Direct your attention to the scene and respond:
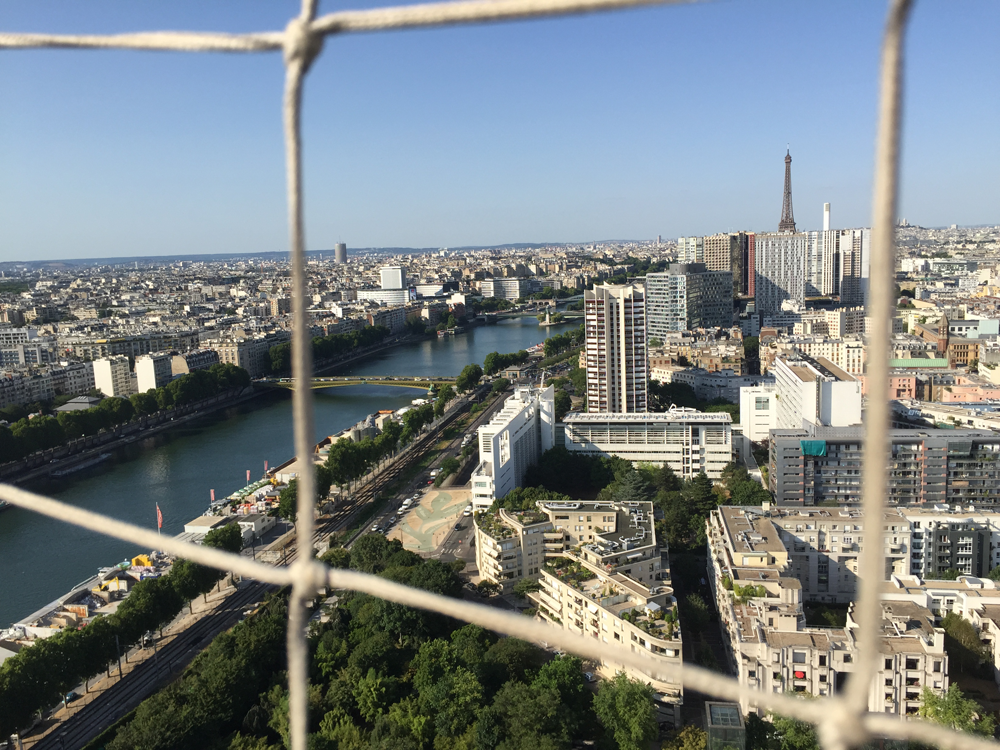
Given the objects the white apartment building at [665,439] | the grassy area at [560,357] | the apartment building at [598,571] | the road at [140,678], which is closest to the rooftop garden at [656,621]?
the apartment building at [598,571]

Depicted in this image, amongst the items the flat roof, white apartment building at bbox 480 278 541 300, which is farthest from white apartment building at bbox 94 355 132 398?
white apartment building at bbox 480 278 541 300

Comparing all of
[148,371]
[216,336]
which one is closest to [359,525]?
[148,371]

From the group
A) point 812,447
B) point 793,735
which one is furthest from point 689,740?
point 812,447

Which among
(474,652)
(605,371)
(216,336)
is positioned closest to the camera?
(474,652)

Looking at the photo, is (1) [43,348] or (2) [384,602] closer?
(2) [384,602]

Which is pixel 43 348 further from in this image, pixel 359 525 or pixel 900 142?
pixel 900 142

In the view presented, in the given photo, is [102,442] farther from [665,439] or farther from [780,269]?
[780,269]
